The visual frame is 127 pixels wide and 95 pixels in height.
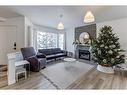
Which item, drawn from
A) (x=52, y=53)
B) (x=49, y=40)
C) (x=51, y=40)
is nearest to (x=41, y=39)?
(x=49, y=40)

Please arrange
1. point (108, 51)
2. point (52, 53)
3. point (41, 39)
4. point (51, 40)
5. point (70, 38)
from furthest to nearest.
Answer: point (70, 38), point (51, 40), point (41, 39), point (52, 53), point (108, 51)

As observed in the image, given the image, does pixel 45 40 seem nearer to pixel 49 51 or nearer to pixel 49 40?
pixel 49 40

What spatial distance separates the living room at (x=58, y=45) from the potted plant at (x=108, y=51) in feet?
0.12

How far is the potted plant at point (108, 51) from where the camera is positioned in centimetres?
455

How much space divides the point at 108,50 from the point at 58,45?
14.3 feet

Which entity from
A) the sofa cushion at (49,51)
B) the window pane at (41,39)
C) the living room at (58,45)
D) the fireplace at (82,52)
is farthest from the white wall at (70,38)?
the window pane at (41,39)

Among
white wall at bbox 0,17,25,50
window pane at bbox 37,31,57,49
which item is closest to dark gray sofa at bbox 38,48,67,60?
window pane at bbox 37,31,57,49

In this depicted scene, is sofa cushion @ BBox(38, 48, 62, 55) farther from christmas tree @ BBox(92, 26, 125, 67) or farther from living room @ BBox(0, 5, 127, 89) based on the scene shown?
christmas tree @ BBox(92, 26, 125, 67)

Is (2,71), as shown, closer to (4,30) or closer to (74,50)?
(4,30)

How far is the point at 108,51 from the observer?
15.0ft

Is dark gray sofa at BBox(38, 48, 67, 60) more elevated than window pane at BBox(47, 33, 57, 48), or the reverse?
window pane at BBox(47, 33, 57, 48)

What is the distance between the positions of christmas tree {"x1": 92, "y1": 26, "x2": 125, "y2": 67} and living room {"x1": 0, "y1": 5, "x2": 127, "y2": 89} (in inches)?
1.5

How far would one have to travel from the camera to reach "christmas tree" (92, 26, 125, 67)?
455 centimetres

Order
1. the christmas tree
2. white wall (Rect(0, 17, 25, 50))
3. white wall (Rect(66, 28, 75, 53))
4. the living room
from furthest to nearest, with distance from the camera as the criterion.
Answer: white wall (Rect(66, 28, 75, 53)) → white wall (Rect(0, 17, 25, 50)) → the christmas tree → the living room
